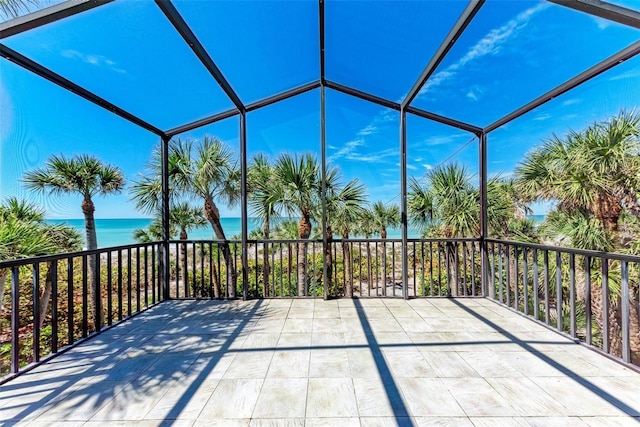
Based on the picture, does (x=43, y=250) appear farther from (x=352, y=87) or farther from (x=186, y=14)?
(x=352, y=87)

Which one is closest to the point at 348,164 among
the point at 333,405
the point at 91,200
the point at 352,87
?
the point at 352,87

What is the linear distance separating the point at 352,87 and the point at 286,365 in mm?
3563

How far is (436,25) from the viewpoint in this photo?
2.64 metres

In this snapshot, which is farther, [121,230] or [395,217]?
[121,230]

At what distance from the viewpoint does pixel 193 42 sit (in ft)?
8.09

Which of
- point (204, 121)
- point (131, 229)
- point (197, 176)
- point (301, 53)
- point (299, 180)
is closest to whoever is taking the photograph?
point (301, 53)

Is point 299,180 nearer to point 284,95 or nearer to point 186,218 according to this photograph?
point 284,95

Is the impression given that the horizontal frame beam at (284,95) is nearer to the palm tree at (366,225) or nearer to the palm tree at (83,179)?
the palm tree at (366,225)

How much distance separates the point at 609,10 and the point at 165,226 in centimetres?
487

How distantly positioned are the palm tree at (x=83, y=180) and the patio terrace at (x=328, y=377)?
11.6 feet

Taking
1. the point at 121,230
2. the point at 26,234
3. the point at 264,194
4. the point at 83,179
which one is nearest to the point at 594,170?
the point at 264,194

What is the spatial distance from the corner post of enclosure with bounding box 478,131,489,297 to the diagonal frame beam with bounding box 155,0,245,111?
11.5 feet

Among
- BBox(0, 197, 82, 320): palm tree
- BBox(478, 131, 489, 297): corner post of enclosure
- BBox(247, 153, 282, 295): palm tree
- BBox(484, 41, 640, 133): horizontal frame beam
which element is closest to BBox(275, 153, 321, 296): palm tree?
BBox(247, 153, 282, 295): palm tree

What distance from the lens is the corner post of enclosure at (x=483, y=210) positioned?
13.0 feet
